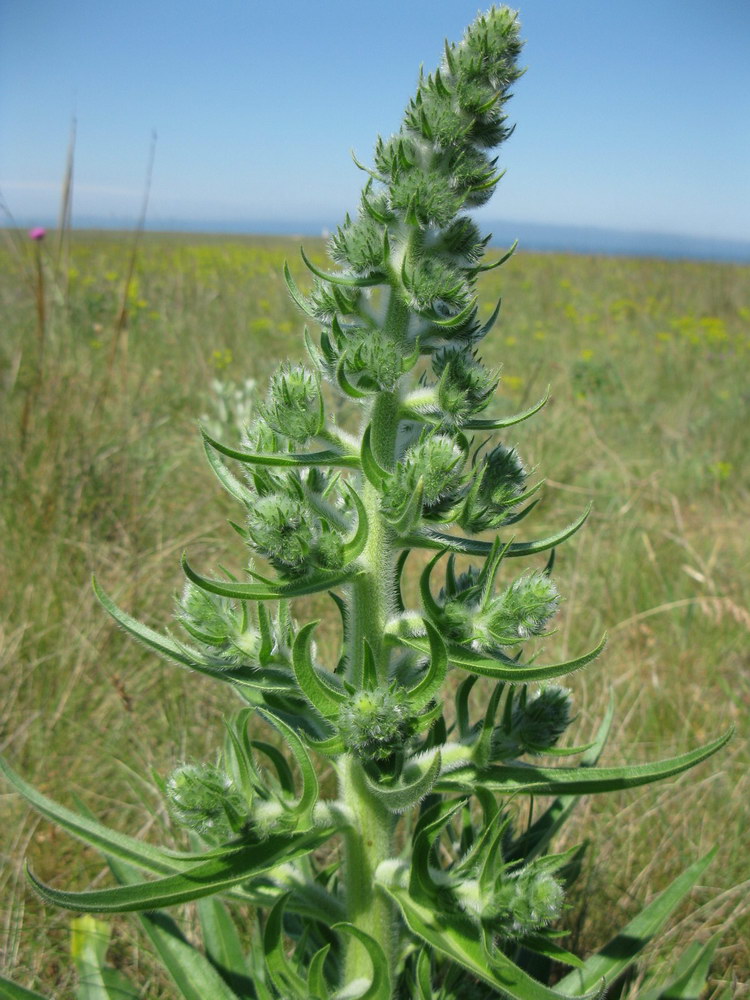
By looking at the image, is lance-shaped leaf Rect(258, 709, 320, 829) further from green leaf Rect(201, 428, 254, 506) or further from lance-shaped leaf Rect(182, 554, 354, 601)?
green leaf Rect(201, 428, 254, 506)

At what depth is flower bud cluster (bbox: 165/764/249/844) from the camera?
154cm

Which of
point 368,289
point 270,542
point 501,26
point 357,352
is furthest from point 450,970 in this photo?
point 501,26

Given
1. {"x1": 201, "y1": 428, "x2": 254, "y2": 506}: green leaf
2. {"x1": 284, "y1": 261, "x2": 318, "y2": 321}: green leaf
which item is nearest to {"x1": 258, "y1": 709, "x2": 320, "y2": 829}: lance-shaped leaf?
{"x1": 201, "y1": 428, "x2": 254, "y2": 506}: green leaf

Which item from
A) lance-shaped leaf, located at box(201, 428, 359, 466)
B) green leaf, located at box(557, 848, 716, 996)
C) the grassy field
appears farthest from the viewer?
the grassy field

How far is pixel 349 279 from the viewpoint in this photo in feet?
5.30

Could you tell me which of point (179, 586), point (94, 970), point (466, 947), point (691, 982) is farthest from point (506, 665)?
point (179, 586)

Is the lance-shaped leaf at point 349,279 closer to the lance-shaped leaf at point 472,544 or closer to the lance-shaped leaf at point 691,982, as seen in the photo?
the lance-shaped leaf at point 472,544

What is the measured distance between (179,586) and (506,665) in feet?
8.74

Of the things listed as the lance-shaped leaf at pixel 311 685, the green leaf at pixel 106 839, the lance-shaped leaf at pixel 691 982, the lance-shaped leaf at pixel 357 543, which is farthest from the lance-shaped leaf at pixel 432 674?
the lance-shaped leaf at pixel 691 982

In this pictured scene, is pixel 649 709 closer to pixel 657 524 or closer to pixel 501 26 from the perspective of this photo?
pixel 657 524

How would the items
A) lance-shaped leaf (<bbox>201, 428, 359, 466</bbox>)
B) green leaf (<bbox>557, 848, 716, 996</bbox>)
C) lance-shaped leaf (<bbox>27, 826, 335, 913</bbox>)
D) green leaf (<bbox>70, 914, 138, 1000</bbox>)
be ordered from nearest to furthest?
lance-shaped leaf (<bbox>27, 826, 335, 913</bbox>) → lance-shaped leaf (<bbox>201, 428, 359, 466</bbox>) → green leaf (<bbox>557, 848, 716, 996</bbox>) → green leaf (<bbox>70, 914, 138, 1000</bbox>)

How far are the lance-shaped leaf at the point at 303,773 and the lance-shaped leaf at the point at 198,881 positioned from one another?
41 millimetres

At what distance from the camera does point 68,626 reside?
3424 mm

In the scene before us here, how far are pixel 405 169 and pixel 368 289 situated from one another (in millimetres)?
271
